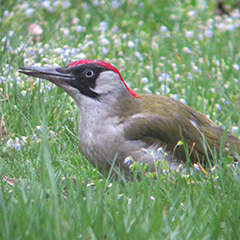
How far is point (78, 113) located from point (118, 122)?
0.77m

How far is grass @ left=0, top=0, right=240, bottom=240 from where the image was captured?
2572mm

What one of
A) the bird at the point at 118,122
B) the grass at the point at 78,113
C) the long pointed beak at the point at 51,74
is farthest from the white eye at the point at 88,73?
the grass at the point at 78,113

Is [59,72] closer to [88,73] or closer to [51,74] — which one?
[51,74]

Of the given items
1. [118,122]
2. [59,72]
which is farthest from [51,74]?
[118,122]

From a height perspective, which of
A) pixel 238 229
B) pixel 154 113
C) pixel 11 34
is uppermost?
pixel 11 34

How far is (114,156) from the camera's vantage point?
3.64m

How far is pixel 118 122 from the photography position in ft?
12.5

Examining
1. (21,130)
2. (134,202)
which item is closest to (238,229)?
(134,202)

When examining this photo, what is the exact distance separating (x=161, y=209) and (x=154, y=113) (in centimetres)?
121

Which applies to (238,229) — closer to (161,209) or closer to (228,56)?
(161,209)

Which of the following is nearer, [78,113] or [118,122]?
[118,122]

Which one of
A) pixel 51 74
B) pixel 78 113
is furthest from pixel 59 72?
pixel 78 113

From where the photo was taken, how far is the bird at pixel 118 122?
3.67m

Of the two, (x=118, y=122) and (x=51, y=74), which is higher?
(x=51, y=74)
